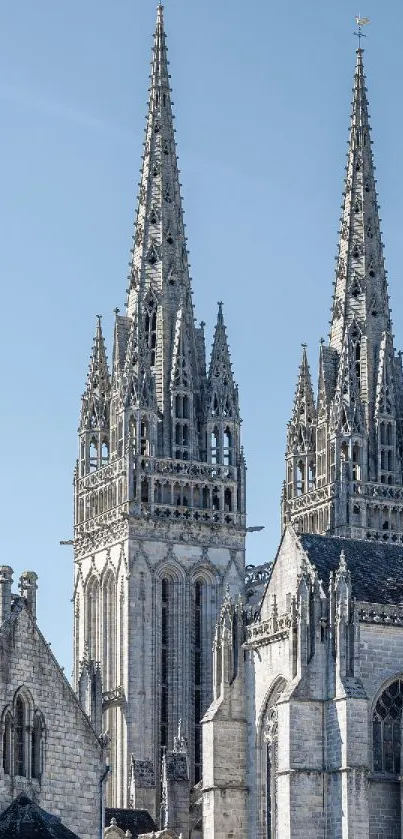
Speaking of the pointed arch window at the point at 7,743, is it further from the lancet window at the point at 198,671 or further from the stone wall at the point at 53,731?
the lancet window at the point at 198,671

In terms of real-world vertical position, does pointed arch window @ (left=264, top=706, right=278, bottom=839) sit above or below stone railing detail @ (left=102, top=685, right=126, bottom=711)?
below

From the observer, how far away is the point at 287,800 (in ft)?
198

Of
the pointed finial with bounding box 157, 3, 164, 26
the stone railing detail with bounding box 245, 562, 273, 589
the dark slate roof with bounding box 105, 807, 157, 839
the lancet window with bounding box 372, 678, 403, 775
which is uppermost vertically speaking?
the pointed finial with bounding box 157, 3, 164, 26

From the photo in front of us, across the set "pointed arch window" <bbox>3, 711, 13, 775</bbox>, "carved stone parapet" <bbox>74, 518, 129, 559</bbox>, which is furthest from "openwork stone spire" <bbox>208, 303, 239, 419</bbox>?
"pointed arch window" <bbox>3, 711, 13, 775</bbox>

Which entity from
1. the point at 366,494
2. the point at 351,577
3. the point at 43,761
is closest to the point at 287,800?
the point at 351,577

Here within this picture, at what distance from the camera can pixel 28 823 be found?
4316 centimetres

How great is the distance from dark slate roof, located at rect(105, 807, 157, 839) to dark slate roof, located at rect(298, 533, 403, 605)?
47.0 feet

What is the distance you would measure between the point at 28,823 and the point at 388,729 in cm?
2041

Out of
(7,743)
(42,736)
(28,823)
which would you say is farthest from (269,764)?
(28,823)

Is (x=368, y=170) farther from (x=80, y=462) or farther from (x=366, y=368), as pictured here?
(x=80, y=462)


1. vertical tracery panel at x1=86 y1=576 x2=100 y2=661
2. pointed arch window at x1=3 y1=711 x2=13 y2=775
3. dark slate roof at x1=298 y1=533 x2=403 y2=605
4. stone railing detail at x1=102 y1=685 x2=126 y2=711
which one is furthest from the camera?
vertical tracery panel at x1=86 y1=576 x2=100 y2=661

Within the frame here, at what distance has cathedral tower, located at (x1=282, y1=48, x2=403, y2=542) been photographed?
91.8 metres

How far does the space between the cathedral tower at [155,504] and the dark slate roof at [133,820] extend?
5813mm

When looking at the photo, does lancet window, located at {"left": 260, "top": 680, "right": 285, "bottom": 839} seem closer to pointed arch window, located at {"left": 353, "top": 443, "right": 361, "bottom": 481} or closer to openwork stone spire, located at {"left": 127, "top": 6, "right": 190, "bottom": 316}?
pointed arch window, located at {"left": 353, "top": 443, "right": 361, "bottom": 481}
